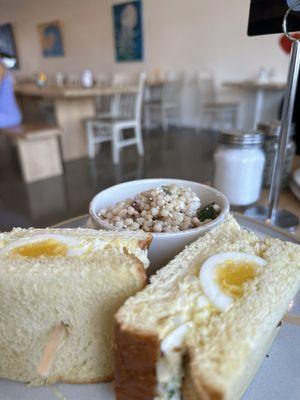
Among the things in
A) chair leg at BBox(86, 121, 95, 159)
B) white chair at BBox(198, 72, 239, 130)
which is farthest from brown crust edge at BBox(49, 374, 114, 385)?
white chair at BBox(198, 72, 239, 130)

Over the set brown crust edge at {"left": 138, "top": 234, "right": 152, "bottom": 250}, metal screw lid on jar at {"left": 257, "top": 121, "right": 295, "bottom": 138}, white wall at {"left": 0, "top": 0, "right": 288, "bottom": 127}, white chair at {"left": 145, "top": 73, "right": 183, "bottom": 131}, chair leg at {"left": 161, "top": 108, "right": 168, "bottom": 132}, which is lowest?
chair leg at {"left": 161, "top": 108, "right": 168, "bottom": 132}

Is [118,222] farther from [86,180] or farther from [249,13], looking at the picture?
[86,180]

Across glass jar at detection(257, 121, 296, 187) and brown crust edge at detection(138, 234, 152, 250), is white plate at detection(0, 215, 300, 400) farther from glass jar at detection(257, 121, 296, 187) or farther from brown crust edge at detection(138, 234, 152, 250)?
glass jar at detection(257, 121, 296, 187)

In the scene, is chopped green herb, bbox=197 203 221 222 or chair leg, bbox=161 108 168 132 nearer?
chopped green herb, bbox=197 203 221 222

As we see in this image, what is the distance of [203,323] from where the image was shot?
0.39m

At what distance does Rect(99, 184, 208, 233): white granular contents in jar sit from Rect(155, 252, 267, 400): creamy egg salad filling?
0.16 metres

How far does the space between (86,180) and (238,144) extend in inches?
99.7

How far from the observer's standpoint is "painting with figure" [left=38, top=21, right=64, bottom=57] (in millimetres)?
7870

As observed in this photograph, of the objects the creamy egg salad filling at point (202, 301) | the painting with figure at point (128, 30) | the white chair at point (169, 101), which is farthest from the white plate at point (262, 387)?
the painting with figure at point (128, 30)

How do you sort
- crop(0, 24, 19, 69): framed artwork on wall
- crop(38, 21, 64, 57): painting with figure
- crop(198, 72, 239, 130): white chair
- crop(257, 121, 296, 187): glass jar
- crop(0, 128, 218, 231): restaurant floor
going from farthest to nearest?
crop(0, 24, 19, 69): framed artwork on wall
crop(38, 21, 64, 57): painting with figure
crop(198, 72, 239, 130): white chair
crop(0, 128, 218, 231): restaurant floor
crop(257, 121, 296, 187): glass jar

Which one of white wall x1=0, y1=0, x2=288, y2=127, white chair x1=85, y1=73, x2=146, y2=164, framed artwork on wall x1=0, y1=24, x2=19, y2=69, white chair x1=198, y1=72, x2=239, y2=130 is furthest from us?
framed artwork on wall x1=0, y1=24, x2=19, y2=69

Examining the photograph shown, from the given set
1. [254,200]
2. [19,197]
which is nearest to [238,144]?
[254,200]

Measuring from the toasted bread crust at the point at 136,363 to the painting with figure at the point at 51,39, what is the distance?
29.3ft

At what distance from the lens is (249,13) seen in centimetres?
84
